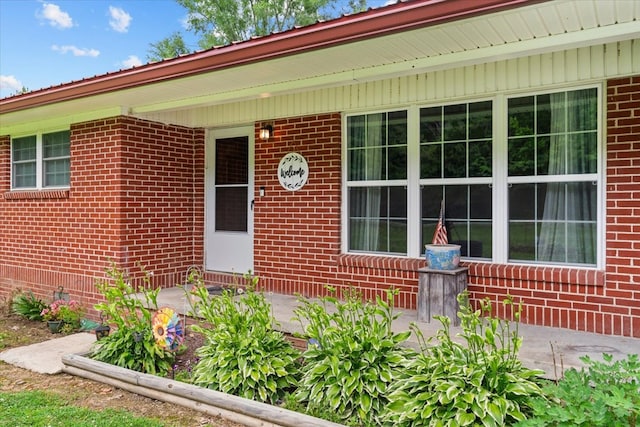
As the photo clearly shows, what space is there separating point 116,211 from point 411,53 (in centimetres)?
422

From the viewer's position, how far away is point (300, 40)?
3.87 m

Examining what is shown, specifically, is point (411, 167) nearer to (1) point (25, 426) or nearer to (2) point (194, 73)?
(2) point (194, 73)

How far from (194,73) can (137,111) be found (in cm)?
195

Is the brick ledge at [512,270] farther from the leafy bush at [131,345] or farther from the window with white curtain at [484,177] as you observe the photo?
the leafy bush at [131,345]

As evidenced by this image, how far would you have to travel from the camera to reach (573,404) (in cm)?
254

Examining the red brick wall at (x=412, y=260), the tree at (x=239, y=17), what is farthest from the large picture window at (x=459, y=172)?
the tree at (x=239, y=17)

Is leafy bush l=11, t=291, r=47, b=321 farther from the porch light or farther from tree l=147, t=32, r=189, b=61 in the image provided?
tree l=147, t=32, r=189, b=61

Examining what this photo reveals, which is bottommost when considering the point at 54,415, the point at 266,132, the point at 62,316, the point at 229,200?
the point at 54,415

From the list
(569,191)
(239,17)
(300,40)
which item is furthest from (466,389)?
(239,17)

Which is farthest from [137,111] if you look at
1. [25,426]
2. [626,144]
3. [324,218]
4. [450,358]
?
[626,144]

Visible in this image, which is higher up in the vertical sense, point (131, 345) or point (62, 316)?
point (131, 345)

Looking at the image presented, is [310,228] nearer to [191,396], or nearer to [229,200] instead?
[229,200]

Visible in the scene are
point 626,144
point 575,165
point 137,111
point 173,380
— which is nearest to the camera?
point 173,380

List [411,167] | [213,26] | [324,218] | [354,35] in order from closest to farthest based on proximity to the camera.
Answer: [354,35] → [411,167] → [324,218] → [213,26]
